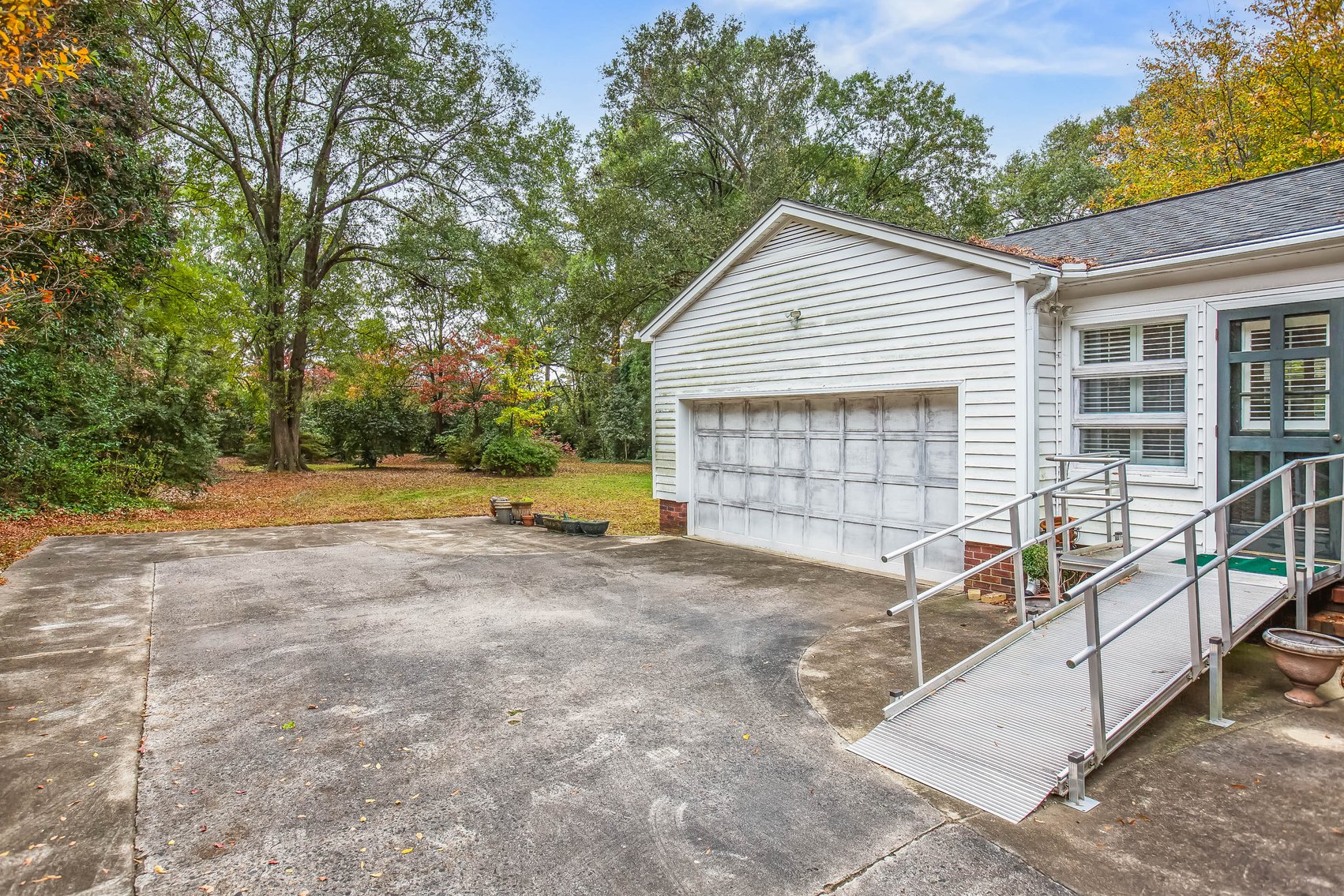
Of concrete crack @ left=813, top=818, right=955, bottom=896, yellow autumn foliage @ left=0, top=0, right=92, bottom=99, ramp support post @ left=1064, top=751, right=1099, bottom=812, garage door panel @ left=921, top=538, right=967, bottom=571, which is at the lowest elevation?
concrete crack @ left=813, top=818, right=955, bottom=896

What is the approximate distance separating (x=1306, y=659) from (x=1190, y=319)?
9.49 feet

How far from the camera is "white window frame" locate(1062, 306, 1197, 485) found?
5.35 metres

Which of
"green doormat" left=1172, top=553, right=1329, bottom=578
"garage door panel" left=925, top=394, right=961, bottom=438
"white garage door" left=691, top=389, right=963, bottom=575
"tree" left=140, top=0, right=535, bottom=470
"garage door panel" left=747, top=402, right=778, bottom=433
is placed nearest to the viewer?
"green doormat" left=1172, top=553, right=1329, bottom=578

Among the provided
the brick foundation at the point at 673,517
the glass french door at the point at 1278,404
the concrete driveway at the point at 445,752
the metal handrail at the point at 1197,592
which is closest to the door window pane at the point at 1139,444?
the glass french door at the point at 1278,404

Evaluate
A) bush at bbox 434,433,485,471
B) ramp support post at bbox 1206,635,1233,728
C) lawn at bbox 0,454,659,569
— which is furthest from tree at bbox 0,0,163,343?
bush at bbox 434,433,485,471

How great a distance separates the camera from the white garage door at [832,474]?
270 inches

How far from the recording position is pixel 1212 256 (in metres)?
4.95

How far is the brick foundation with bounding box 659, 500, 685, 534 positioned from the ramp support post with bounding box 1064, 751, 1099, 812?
286 inches

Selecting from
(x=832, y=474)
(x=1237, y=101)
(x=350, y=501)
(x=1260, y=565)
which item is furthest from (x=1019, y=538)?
(x=1237, y=101)

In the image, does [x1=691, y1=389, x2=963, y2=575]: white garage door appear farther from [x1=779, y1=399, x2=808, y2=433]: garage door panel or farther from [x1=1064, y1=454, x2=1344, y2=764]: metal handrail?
[x1=1064, y1=454, x2=1344, y2=764]: metal handrail

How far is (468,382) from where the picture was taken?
2167cm

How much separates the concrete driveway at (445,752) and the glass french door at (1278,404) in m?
2.94

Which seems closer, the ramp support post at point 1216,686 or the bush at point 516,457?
the ramp support post at point 1216,686

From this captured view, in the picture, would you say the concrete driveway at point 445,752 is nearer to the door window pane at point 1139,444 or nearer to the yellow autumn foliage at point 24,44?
the door window pane at point 1139,444
